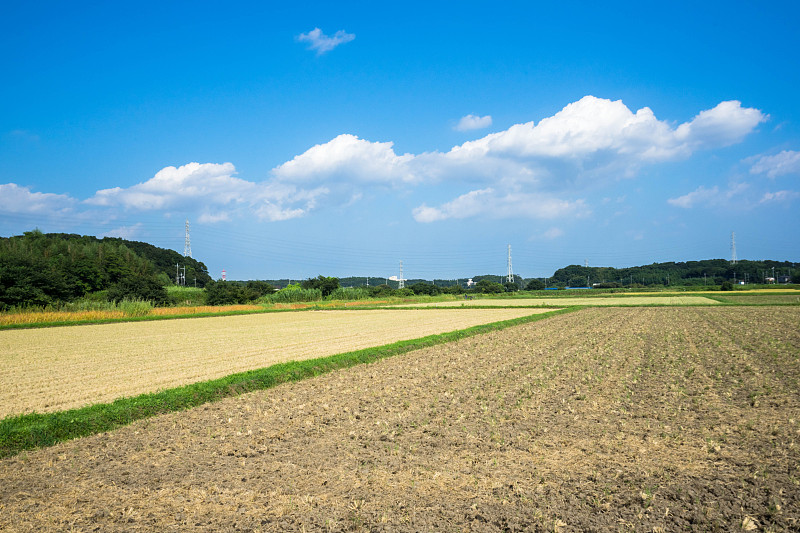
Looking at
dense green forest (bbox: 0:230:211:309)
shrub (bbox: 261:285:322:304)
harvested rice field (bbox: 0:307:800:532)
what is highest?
dense green forest (bbox: 0:230:211:309)

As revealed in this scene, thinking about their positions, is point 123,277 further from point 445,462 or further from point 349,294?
point 445,462

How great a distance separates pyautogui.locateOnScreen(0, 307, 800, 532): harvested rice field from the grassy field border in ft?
1.26

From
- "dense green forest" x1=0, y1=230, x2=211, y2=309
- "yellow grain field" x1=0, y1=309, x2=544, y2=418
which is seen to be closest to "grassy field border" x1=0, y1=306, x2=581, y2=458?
"yellow grain field" x1=0, y1=309, x2=544, y2=418

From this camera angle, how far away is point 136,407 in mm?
9359

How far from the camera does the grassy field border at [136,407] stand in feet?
25.7

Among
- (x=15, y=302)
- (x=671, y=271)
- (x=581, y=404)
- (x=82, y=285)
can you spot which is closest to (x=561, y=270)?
(x=671, y=271)

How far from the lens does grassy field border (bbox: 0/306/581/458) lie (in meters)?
7.82

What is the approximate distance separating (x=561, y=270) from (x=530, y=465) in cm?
16453

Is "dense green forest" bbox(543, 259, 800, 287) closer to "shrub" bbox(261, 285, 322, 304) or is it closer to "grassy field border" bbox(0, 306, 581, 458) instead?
"shrub" bbox(261, 285, 322, 304)

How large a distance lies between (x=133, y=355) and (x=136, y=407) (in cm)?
900

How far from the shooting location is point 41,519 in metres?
5.09

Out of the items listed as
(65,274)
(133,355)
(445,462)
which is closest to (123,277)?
(65,274)

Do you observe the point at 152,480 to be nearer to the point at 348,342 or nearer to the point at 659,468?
the point at 659,468

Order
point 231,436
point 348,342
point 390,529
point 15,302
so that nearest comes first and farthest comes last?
point 390,529
point 231,436
point 348,342
point 15,302
